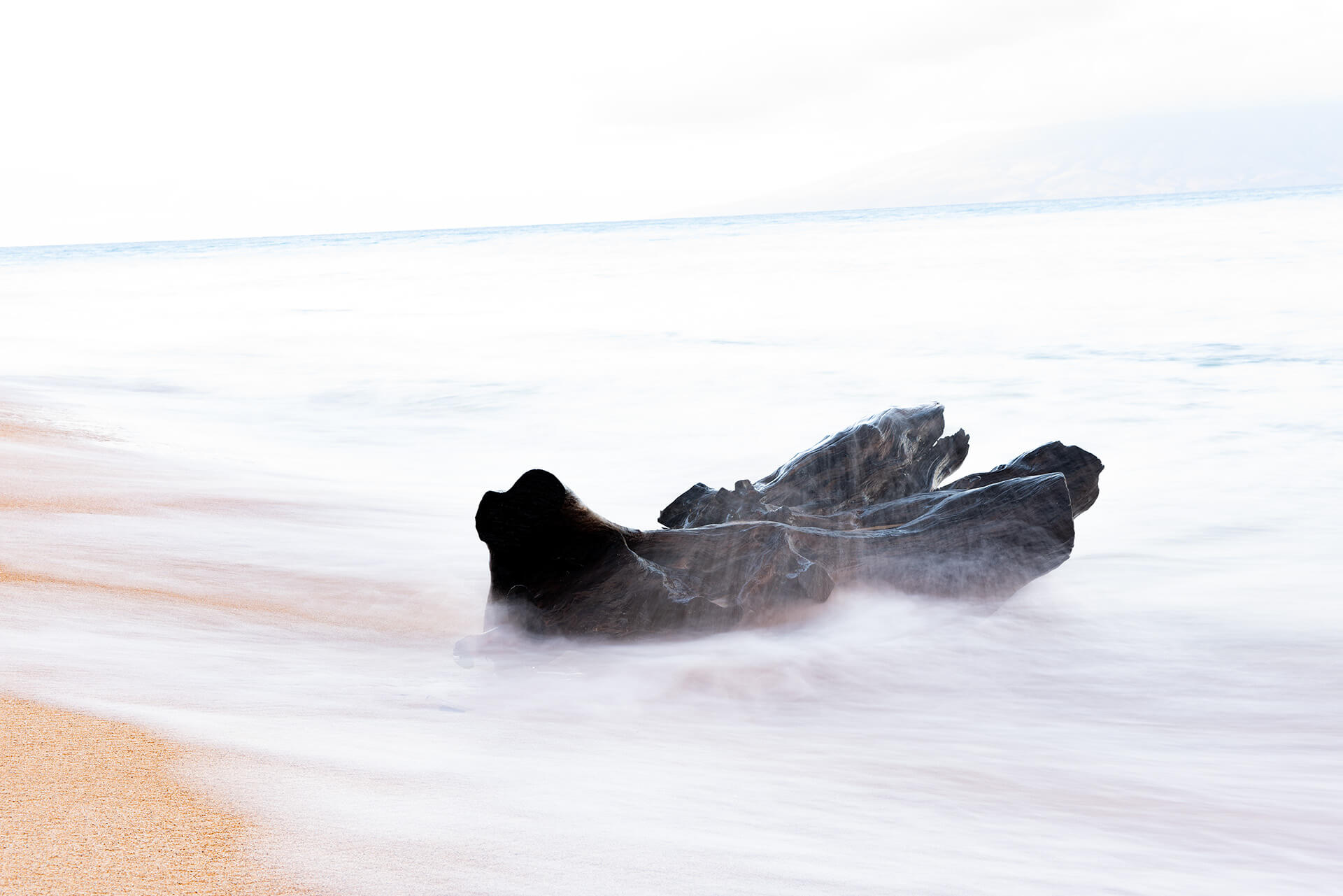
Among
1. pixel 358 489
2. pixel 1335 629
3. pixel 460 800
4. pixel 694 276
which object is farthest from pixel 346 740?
pixel 694 276

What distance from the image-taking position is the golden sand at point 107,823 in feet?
4.49

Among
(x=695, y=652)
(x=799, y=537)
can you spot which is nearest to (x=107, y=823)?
(x=695, y=652)

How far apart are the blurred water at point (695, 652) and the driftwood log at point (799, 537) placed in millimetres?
132

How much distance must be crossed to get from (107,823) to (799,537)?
2.52 meters

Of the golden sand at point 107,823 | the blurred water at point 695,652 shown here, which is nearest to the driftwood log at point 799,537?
the blurred water at point 695,652

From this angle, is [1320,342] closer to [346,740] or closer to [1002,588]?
[1002,588]

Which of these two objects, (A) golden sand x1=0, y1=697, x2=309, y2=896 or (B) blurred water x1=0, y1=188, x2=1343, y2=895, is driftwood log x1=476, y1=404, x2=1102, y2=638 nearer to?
(B) blurred water x1=0, y1=188, x2=1343, y2=895

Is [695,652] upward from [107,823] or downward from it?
downward

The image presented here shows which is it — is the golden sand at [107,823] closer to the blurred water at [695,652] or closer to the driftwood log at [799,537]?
the blurred water at [695,652]

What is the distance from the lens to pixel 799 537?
371cm

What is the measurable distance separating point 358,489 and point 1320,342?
1014cm

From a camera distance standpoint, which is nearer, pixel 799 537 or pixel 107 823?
pixel 107 823

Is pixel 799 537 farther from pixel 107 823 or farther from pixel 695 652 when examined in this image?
pixel 107 823

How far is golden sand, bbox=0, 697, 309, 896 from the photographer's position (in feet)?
4.49
